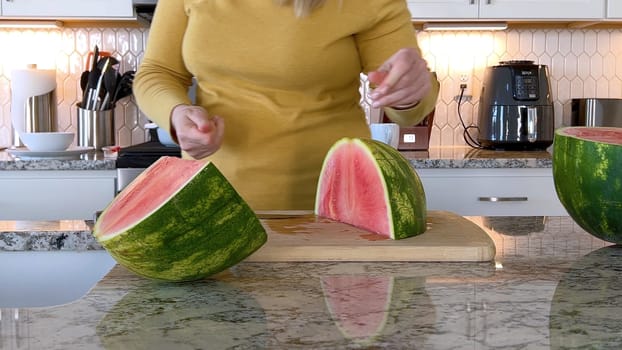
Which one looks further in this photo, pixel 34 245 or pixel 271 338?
pixel 34 245

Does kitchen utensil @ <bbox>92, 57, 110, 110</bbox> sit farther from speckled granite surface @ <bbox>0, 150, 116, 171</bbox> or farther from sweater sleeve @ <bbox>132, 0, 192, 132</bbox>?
sweater sleeve @ <bbox>132, 0, 192, 132</bbox>

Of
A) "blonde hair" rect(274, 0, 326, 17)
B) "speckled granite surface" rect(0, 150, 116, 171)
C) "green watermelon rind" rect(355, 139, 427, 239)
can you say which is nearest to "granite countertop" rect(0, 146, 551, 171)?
"speckled granite surface" rect(0, 150, 116, 171)

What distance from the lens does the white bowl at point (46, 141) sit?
250 cm

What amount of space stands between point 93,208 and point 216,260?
1874 millimetres

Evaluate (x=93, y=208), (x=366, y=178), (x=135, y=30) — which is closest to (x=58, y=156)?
(x=93, y=208)

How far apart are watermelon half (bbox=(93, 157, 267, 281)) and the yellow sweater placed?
2.02 ft

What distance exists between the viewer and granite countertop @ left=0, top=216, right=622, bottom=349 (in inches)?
22.2

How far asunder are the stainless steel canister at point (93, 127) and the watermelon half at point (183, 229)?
7.41 ft

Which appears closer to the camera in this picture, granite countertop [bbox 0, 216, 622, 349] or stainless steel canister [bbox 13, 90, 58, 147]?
granite countertop [bbox 0, 216, 622, 349]

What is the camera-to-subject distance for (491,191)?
257 centimetres

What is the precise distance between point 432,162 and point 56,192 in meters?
1.25

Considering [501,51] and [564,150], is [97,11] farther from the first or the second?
[564,150]

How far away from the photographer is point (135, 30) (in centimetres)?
309

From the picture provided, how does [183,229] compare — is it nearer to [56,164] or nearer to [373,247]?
[373,247]
